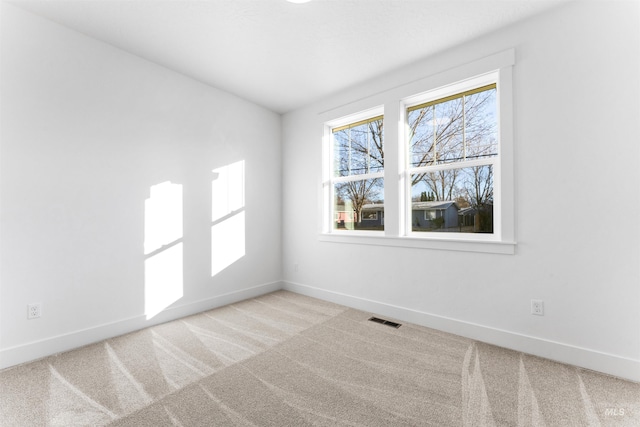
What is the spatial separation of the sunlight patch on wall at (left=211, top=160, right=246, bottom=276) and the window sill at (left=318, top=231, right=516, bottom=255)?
3.71 ft

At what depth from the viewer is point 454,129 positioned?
278 cm

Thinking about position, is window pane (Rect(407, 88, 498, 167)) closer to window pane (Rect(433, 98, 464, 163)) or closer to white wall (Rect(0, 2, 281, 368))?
window pane (Rect(433, 98, 464, 163))

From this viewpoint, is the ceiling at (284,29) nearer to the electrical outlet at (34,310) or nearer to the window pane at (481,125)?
the window pane at (481,125)

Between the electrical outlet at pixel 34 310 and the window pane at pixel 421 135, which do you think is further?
the window pane at pixel 421 135

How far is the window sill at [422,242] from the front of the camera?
2.38 meters

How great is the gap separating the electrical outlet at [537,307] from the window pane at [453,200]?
2.20 ft

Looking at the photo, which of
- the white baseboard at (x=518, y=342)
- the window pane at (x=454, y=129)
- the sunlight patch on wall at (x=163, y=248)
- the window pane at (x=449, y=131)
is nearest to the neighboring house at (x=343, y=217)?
the white baseboard at (x=518, y=342)

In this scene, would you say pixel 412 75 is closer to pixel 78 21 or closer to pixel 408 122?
pixel 408 122

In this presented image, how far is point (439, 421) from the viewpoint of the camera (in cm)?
150

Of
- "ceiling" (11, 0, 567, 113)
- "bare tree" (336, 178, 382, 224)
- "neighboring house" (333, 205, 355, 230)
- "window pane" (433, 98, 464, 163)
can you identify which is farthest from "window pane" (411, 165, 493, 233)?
"ceiling" (11, 0, 567, 113)

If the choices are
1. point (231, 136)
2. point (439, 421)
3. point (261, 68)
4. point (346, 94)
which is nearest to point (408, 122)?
point (346, 94)

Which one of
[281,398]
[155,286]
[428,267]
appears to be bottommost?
[281,398]

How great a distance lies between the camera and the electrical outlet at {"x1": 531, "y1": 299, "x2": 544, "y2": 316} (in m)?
2.19

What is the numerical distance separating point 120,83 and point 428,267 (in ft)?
11.6
